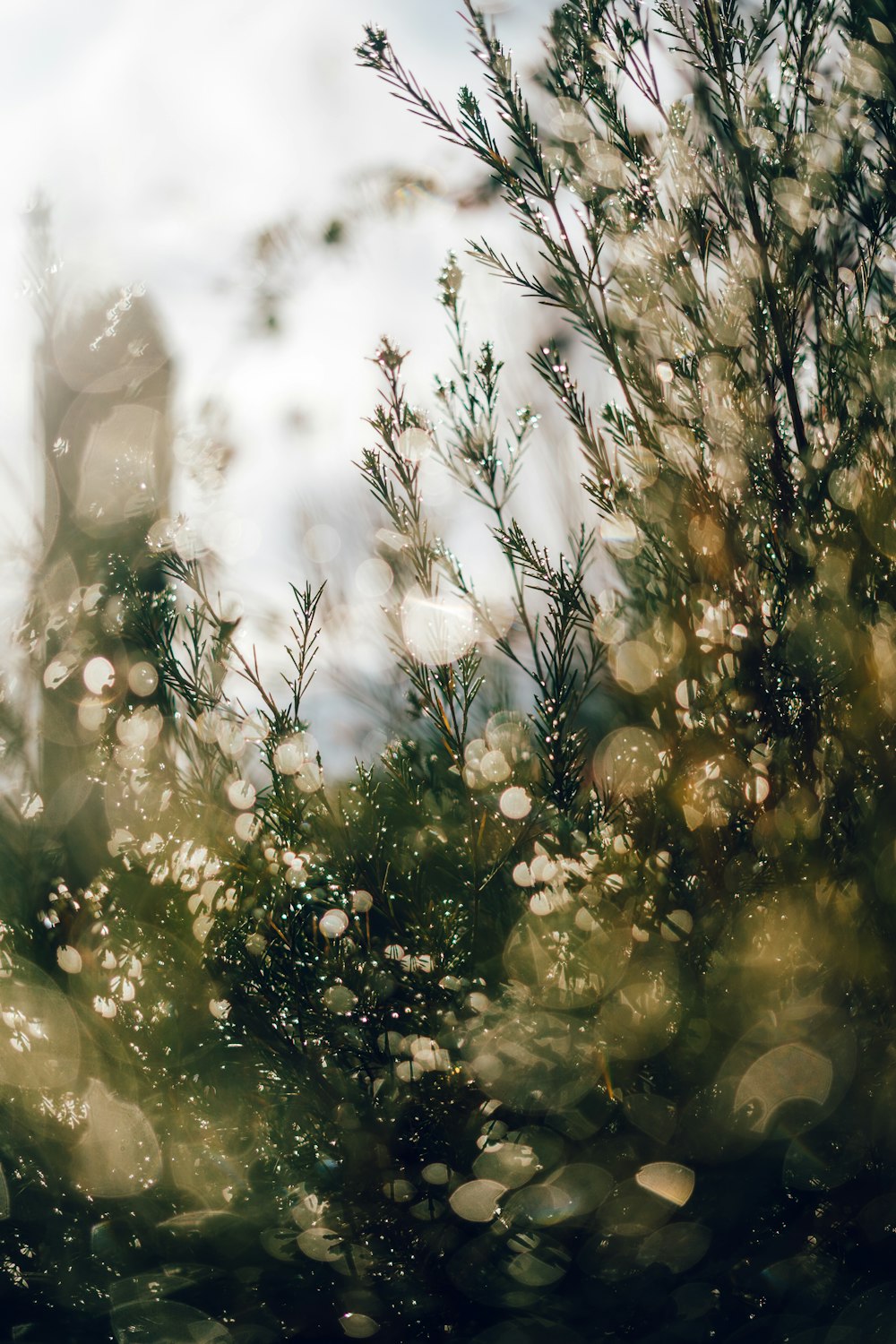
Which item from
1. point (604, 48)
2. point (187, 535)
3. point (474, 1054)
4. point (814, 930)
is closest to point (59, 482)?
point (187, 535)

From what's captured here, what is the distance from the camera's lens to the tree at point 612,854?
4.67 ft

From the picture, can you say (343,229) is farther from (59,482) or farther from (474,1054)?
(474,1054)

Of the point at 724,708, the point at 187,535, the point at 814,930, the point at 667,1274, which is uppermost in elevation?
the point at 187,535

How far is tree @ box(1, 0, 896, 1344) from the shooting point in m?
1.42

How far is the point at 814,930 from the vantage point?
1.47 meters

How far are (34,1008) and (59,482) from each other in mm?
1341

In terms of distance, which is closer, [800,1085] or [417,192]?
[800,1085]

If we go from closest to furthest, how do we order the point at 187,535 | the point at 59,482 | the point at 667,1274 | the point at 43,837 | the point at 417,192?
1. the point at 667,1274
2. the point at 187,535
3. the point at 43,837
4. the point at 417,192
5. the point at 59,482

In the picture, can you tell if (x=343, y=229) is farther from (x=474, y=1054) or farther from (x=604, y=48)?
(x=474, y=1054)

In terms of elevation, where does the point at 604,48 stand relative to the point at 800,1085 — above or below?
above

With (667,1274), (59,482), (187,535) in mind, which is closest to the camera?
(667,1274)

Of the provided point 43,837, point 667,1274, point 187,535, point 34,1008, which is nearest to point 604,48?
point 187,535

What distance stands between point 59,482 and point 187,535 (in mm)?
872

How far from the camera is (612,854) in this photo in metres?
1.44
